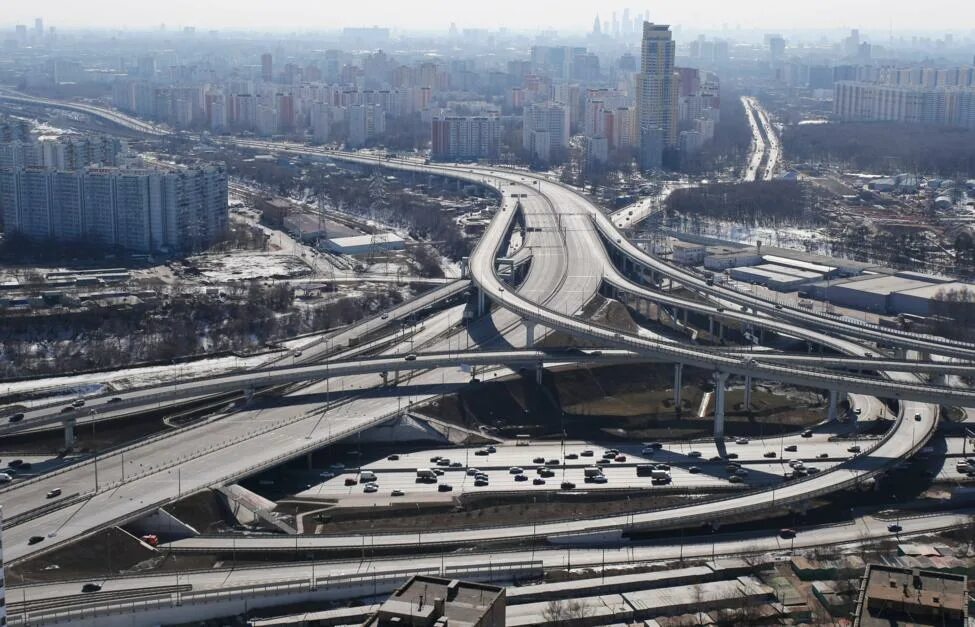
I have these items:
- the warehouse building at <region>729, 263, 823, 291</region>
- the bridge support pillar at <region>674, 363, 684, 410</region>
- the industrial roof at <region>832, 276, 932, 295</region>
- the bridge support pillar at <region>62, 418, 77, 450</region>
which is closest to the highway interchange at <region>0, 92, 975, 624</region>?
the bridge support pillar at <region>62, 418, 77, 450</region>

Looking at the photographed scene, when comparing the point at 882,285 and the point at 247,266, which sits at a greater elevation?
the point at 882,285

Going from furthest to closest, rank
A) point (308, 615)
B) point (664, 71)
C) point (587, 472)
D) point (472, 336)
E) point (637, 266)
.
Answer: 1. point (664, 71)
2. point (637, 266)
3. point (472, 336)
4. point (587, 472)
5. point (308, 615)

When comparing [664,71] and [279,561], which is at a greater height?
[664,71]

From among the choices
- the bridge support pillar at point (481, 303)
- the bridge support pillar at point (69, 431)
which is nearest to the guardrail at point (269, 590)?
the bridge support pillar at point (69, 431)

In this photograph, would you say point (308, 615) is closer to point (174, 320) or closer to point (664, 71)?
point (174, 320)

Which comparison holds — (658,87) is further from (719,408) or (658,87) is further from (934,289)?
(719,408)

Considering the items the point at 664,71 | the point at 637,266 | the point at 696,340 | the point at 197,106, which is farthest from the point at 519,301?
the point at 197,106

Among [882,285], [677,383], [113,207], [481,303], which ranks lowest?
[677,383]

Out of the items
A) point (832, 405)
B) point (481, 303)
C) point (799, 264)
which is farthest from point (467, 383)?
point (799, 264)
